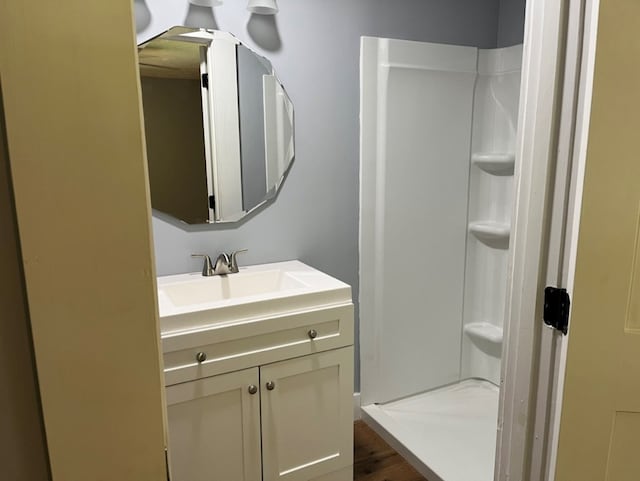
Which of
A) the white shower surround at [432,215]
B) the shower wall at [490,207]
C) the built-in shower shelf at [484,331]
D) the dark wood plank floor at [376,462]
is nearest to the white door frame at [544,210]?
the dark wood plank floor at [376,462]

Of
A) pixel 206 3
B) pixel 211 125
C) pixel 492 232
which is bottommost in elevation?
pixel 492 232

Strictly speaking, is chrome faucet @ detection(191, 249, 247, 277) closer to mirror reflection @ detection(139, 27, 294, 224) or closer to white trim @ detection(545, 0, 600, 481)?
mirror reflection @ detection(139, 27, 294, 224)

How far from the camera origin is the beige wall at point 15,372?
46 centimetres

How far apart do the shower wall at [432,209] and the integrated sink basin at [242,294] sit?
523 mm

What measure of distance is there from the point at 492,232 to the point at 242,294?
1.37 m

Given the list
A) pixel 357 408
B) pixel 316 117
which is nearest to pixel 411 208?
pixel 316 117

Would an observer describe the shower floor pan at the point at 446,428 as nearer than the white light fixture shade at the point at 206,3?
No

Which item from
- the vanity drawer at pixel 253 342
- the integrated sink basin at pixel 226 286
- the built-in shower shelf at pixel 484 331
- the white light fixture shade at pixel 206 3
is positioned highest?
the white light fixture shade at pixel 206 3

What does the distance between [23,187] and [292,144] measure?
173 centimetres

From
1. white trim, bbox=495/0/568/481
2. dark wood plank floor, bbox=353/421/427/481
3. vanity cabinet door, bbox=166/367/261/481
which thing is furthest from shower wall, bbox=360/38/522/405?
white trim, bbox=495/0/568/481

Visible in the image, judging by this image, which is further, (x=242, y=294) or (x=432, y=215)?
(x=432, y=215)

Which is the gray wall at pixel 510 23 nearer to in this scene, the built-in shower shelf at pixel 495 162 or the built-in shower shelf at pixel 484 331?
the built-in shower shelf at pixel 495 162

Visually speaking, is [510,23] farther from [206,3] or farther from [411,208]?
[206,3]

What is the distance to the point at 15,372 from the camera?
48cm
